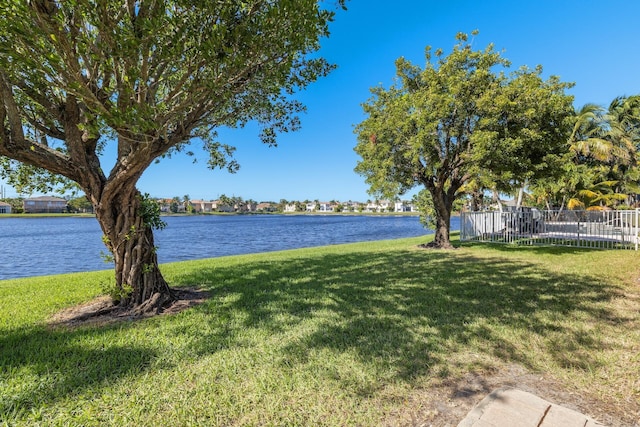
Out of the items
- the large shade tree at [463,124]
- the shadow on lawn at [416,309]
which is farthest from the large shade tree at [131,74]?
the large shade tree at [463,124]

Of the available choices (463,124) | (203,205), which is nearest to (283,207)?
(203,205)

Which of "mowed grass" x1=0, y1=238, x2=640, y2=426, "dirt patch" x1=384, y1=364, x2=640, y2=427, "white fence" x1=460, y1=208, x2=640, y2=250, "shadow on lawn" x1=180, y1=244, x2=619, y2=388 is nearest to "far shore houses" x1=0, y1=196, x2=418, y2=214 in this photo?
"white fence" x1=460, y1=208, x2=640, y2=250

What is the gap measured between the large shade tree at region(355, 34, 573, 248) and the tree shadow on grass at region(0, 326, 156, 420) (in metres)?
9.40

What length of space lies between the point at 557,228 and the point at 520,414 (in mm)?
14933

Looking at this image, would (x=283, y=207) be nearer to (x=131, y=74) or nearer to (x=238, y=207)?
(x=238, y=207)

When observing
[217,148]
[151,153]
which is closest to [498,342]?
[151,153]

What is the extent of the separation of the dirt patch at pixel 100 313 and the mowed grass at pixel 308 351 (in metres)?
0.22

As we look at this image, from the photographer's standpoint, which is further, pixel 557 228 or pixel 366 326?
pixel 557 228

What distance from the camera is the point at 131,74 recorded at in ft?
11.0

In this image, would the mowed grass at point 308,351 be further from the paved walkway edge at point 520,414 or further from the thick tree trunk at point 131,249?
the thick tree trunk at point 131,249

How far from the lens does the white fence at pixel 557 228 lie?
1181 centimetres

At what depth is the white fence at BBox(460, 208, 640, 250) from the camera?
11812mm

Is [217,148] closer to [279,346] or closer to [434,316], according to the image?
[279,346]

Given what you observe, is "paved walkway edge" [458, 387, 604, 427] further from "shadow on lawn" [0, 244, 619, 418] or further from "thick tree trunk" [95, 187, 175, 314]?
"thick tree trunk" [95, 187, 175, 314]
